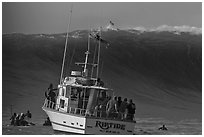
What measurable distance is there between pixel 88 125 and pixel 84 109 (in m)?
0.32

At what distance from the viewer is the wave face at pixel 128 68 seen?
30.5 feet

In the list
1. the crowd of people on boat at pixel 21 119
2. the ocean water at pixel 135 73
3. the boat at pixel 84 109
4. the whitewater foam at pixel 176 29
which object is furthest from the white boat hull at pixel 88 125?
the whitewater foam at pixel 176 29

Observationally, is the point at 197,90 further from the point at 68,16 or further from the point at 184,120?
the point at 68,16

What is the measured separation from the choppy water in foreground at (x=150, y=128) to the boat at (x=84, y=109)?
293mm

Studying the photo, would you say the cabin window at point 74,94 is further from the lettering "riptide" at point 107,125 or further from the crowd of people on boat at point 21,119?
the crowd of people on boat at point 21,119

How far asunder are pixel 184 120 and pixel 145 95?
0.81 meters

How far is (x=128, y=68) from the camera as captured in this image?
32.3ft

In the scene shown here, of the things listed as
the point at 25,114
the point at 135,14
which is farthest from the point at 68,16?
the point at 25,114

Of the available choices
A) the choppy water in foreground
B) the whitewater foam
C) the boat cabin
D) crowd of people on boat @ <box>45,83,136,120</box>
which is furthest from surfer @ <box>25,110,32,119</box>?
the whitewater foam

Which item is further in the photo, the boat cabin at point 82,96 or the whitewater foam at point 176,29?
the whitewater foam at point 176,29

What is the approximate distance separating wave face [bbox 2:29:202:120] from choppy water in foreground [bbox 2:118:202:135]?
142mm

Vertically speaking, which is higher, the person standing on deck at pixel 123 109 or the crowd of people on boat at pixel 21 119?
the person standing on deck at pixel 123 109

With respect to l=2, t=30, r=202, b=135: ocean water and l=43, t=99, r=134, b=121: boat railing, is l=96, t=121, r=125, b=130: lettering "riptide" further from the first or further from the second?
l=2, t=30, r=202, b=135: ocean water

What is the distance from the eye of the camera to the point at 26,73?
9.38m
